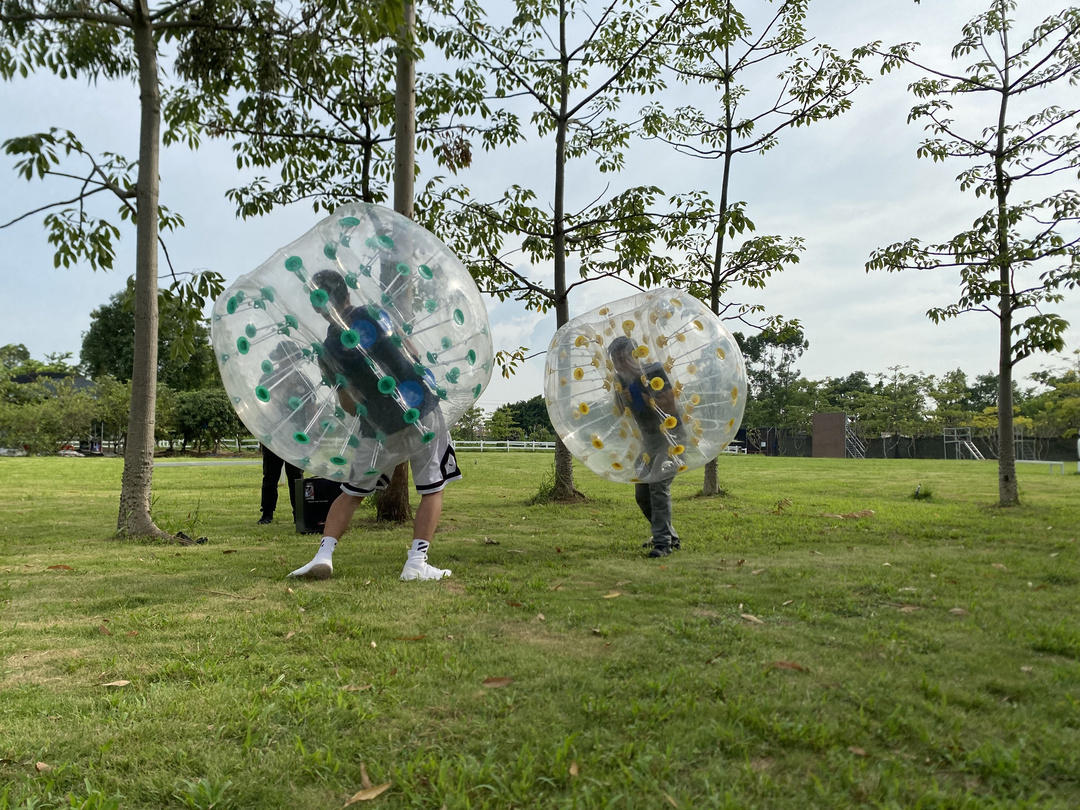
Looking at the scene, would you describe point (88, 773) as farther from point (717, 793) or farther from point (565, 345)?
point (565, 345)

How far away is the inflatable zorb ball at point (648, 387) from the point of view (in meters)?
5.71

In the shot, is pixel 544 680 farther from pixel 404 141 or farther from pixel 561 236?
pixel 561 236

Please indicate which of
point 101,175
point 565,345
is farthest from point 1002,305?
point 101,175

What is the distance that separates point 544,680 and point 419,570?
7.41 feet

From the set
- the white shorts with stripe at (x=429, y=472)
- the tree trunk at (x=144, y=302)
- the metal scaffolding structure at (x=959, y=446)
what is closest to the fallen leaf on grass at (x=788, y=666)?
the white shorts with stripe at (x=429, y=472)

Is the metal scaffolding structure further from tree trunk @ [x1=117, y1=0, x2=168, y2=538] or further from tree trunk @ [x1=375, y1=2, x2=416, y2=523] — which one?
tree trunk @ [x1=117, y1=0, x2=168, y2=538]

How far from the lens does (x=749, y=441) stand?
54062 millimetres

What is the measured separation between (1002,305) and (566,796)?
10696 mm

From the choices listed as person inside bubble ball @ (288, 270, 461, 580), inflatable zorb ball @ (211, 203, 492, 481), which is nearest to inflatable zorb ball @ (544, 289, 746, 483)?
inflatable zorb ball @ (211, 203, 492, 481)

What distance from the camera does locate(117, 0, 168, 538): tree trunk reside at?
6801 millimetres

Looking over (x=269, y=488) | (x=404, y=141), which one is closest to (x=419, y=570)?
(x=269, y=488)

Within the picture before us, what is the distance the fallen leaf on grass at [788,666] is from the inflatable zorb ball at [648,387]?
2749mm

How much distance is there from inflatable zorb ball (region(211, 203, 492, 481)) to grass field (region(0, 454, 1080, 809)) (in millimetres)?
995

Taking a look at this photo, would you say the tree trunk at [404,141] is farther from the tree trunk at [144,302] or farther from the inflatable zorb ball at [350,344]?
the inflatable zorb ball at [350,344]
